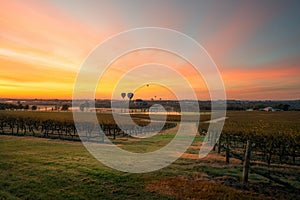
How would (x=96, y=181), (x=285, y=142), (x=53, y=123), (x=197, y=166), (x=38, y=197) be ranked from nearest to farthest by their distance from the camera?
(x=38, y=197)
(x=96, y=181)
(x=197, y=166)
(x=285, y=142)
(x=53, y=123)

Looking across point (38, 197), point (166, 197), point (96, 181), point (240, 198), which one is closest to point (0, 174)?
point (38, 197)

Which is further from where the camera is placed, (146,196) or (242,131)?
(242,131)

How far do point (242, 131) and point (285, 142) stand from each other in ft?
13.0

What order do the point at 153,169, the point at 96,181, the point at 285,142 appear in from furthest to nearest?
the point at 285,142, the point at 153,169, the point at 96,181

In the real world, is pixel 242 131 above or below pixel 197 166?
above

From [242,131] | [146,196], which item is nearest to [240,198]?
[146,196]

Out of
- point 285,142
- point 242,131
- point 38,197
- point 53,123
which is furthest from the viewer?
point 53,123

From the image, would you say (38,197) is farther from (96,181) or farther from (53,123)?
(53,123)

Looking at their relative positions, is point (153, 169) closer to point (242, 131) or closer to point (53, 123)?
point (242, 131)

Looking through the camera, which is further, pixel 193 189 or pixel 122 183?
pixel 122 183

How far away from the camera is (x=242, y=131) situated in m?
21.8

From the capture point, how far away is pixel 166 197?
8.90 meters

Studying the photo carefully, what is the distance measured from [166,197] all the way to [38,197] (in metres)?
4.90

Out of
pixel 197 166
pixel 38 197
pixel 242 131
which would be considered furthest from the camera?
pixel 242 131
